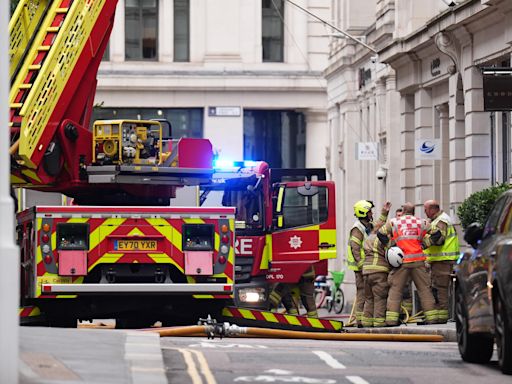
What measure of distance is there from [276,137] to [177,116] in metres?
3.84

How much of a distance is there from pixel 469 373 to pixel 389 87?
89.7 ft

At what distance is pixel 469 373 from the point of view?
14.9 metres

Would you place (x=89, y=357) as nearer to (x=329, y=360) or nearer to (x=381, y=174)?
(x=329, y=360)

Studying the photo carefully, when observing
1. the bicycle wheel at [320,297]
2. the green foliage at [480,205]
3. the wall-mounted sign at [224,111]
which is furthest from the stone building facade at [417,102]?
the wall-mounted sign at [224,111]

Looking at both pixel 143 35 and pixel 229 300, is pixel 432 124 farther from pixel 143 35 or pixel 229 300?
pixel 143 35

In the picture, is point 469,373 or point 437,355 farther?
point 437,355

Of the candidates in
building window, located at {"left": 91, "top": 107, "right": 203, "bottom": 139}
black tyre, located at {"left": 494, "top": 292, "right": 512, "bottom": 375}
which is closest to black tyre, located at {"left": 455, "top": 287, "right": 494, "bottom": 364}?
black tyre, located at {"left": 494, "top": 292, "right": 512, "bottom": 375}

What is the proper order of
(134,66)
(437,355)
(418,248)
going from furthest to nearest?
(134,66) < (418,248) < (437,355)

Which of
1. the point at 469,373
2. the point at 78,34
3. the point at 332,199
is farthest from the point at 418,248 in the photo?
the point at 469,373

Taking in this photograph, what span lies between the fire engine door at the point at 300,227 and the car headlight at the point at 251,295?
56cm

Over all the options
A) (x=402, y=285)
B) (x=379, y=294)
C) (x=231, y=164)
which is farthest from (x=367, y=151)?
(x=402, y=285)

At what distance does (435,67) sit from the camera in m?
36.3

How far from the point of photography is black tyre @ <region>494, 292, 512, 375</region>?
14414 millimetres

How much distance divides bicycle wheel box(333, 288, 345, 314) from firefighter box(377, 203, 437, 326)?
664 inches
